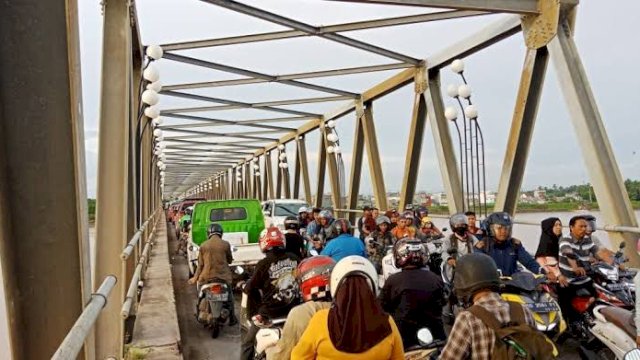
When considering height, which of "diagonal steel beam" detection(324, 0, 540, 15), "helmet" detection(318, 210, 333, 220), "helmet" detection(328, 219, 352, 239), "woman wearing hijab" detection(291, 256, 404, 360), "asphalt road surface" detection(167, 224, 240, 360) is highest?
"diagonal steel beam" detection(324, 0, 540, 15)

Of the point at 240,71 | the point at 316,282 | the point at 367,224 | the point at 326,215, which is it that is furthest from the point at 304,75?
the point at 316,282

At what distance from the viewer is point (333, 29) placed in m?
10.6

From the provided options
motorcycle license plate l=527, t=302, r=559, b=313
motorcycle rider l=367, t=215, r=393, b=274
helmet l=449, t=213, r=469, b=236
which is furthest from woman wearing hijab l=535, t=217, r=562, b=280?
motorcycle license plate l=527, t=302, r=559, b=313

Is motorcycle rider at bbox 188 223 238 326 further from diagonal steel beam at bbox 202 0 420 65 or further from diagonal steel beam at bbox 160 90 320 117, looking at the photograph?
diagonal steel beam at bbox 160 90 320 117

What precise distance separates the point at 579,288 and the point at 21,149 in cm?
511

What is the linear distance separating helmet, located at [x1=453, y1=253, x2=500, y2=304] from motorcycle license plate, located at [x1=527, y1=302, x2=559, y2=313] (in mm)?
2203

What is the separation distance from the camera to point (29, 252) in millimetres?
2404

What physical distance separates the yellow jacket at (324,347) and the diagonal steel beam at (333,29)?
26.7 feet

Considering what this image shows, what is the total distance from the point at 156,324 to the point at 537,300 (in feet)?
13.5

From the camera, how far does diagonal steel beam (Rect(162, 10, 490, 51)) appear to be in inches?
389

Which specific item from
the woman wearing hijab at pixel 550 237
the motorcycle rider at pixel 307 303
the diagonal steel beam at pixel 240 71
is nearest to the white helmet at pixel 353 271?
the motorcycle rider at pixel 307 303

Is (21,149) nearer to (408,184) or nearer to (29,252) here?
(29,252)

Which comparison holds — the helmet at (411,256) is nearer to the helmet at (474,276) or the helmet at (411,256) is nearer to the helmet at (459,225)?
the helmet at (474,276)

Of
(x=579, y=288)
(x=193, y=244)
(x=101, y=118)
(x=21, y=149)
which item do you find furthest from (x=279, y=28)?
(x=21, y=149)
